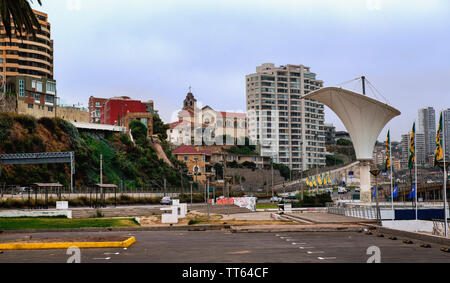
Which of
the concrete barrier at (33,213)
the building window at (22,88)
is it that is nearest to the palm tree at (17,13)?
the concrete barrier at (33,213)

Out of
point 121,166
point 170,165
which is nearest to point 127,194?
point 121,166

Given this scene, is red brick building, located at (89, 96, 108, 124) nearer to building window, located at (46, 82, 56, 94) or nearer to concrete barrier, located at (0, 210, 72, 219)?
building window, located at (46, 82, 56, 94)

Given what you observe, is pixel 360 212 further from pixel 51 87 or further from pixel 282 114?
pixel 282 114

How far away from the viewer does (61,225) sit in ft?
112

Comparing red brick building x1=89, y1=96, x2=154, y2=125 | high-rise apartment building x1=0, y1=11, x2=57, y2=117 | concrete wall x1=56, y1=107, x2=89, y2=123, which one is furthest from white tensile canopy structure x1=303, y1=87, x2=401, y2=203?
red brick building x1=89, y1=96, x2=154, y2=125

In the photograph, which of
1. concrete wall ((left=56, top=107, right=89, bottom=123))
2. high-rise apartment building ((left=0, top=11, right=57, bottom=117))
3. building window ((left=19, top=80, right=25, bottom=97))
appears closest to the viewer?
building window ((left=19, top=80, right=25, bottom=97))

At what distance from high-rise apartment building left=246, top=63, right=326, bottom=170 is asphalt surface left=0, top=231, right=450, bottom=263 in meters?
140

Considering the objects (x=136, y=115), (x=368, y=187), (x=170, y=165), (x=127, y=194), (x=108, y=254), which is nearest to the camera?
(x=108, y=254)

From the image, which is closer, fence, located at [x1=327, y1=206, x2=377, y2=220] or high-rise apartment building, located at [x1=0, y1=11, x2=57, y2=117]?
fence, located at [x1=327, y1=206, x2=377, y2=220]

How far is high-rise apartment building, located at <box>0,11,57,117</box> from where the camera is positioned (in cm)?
9788

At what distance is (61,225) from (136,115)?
318 feet

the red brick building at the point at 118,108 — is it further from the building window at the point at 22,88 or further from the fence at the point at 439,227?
the fence at the point at 439,227

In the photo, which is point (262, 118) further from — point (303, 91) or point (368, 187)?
point (368, 187)

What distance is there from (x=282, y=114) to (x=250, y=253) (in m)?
152
